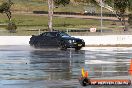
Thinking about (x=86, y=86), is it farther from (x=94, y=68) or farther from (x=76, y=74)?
(x=94, y=68)

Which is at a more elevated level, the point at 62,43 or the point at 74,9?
the point at 62,43

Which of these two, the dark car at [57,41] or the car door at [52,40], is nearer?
the dark car at [57,41]

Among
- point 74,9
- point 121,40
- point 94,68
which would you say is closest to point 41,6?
point 74,9

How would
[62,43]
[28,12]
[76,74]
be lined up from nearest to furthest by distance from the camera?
[76,74]
[62,43]
[28,12]

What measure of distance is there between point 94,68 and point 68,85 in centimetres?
592

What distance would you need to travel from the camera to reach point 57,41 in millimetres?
→ 37406

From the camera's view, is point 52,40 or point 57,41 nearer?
point 57,41

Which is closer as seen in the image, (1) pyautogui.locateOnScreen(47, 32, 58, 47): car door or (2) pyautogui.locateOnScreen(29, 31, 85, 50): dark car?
(2) pyautogui.locateOnScreen(29, 31, 85, 50): dark car

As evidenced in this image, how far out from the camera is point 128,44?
4122 centimetres

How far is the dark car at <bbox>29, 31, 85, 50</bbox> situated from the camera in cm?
3709

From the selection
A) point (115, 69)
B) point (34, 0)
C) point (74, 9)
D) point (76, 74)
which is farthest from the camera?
point (34, 0)

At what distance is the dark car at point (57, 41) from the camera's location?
37094 mm

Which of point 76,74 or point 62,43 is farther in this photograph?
point 62,43

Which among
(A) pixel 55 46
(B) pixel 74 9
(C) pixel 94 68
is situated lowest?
(B) pixel 74 9
